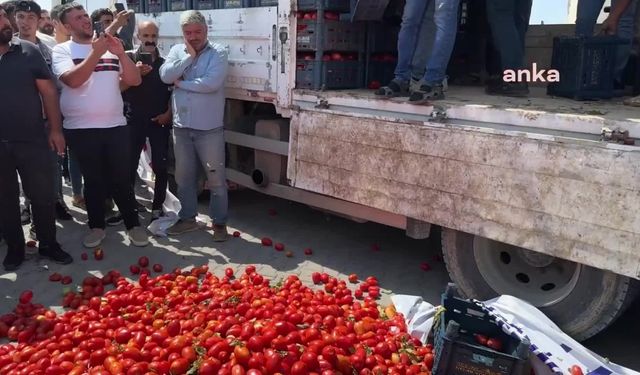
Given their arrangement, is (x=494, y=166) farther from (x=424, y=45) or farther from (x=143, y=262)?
(x=143, y=262)

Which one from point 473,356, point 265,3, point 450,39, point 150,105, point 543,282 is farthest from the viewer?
point 150,105

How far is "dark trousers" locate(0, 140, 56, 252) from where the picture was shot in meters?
4.50

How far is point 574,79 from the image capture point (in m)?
4.21

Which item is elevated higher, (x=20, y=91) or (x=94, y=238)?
(x=20, y=91)

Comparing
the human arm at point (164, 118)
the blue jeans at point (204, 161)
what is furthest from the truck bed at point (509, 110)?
the human arm at point (164, 118)

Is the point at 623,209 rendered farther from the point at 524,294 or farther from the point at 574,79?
the point at 574,79

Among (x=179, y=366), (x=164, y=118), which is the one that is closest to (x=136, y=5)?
(x=164, y=118)

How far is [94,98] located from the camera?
4.79 metres

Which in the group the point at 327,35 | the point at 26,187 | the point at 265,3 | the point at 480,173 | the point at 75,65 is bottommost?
the point at 26,187

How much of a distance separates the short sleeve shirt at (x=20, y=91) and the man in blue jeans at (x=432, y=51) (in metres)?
2.56

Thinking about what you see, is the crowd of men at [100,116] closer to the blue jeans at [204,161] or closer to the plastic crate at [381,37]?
the blue jeans at [204,161]

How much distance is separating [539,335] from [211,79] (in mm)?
3165

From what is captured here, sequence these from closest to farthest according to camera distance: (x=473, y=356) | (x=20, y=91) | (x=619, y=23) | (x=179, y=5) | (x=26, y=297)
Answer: (x=473, y=356) < (x=26, y=297) < (x=20, y=91) < (x=619, y=23) < (x=179, y=5)

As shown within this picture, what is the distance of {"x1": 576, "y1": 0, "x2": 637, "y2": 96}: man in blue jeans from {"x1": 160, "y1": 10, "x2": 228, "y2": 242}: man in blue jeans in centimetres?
293
